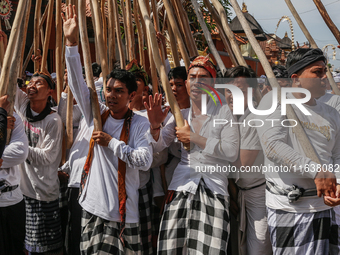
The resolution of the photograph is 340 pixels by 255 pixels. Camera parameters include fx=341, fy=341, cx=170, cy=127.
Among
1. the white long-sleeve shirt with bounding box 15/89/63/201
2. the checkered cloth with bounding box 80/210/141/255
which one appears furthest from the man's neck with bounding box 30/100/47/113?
the checkered cloth with bounding box 80/210/141/255

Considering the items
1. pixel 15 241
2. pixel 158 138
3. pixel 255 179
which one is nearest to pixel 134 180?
pixel 158 138

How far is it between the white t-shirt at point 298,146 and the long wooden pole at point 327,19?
64cm

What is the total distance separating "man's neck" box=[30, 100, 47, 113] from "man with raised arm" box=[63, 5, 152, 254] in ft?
2.41

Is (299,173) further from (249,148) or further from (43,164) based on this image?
(43,164)

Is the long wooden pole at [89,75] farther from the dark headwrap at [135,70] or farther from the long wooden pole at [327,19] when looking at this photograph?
the long wooden pole at [327,19]

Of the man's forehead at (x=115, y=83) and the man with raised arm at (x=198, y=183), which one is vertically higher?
the man's forehead at (x=115, y=83)

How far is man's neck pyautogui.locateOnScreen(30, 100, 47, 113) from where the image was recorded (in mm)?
2760

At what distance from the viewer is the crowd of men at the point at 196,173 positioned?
2029 millimetres

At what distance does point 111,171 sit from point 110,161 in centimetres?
6

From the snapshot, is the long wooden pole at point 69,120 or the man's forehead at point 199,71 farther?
the long wooden pole at point 69,120

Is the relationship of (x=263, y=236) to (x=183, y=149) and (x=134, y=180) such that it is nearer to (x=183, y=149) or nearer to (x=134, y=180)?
(x=183, y=149)

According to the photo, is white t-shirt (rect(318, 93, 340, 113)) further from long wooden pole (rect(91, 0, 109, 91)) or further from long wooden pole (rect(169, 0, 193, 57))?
long wooden pole (rect(91, 0, 109, 91))

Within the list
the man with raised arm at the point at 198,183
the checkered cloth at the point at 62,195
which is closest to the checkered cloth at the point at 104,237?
the man with raised arm at the point at 198,183

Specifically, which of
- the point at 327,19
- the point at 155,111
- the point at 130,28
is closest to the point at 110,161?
the point at 155,111
